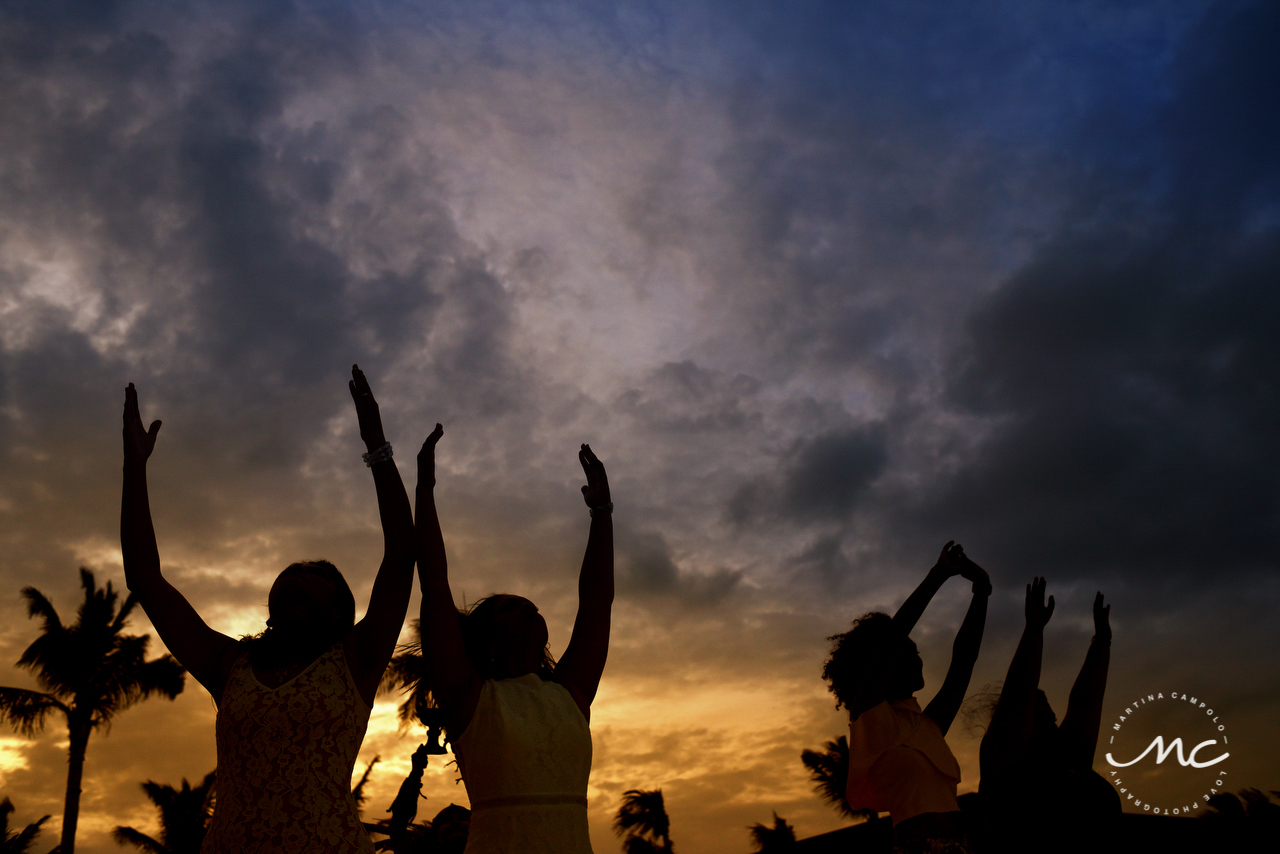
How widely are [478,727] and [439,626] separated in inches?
15.9

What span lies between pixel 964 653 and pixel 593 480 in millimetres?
2811

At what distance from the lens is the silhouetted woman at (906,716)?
15.1 ft

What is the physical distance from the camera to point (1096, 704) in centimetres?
584

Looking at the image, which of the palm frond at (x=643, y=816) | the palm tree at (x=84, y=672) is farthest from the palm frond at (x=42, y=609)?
the palm frond at (x=643, y=816)

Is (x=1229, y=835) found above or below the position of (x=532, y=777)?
below

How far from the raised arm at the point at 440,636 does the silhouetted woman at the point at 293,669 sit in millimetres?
91

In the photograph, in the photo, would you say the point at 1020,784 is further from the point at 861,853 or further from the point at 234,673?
the point at 861,853

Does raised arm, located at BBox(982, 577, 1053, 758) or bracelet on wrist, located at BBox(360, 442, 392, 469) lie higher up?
bracelet on wrist, located at BBox(360, 442, 392, 469)

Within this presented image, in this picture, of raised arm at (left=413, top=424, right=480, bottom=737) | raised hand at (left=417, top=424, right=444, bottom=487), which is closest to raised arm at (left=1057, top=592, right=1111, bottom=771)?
raised arm at (left=413, top=424, right=480, bottom=737)

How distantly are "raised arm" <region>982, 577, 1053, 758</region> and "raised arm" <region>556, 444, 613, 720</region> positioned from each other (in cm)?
280

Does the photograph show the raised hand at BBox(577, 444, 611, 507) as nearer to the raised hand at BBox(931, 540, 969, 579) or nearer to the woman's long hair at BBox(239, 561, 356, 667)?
the woman's long hair at BBox(239, 561, 356, 667)

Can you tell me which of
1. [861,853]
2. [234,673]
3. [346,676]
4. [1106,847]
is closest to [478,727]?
[346,676]

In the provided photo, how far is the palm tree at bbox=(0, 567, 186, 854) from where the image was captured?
27578 millimetres

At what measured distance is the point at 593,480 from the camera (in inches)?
168
